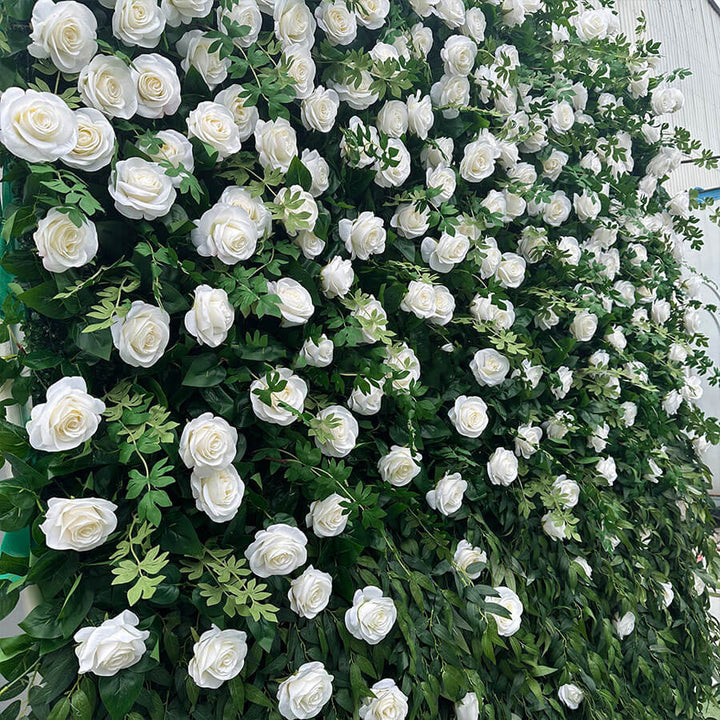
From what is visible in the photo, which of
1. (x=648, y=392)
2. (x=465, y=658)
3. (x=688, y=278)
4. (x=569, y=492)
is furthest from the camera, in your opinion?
(x=688, y=278)

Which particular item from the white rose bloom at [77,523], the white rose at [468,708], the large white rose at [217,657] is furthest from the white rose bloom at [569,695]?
the white rose bloom at [77,523]

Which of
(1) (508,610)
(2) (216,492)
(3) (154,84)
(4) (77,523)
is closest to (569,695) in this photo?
(1) (508,610)

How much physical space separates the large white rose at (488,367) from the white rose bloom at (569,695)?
68cm

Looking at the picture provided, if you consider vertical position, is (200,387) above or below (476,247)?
below

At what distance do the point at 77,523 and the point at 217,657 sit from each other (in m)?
0.26

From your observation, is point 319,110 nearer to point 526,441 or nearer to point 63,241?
point 63,241

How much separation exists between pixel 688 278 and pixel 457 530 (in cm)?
137

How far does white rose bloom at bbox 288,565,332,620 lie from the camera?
0.89m

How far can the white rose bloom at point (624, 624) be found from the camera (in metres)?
1.53

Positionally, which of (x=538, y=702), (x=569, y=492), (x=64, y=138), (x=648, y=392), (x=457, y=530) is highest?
(x=64, y=138)

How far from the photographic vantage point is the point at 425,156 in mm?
1182

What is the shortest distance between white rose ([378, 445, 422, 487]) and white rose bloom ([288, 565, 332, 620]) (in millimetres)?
213

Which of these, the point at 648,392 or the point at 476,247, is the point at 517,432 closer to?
the point at 476,247

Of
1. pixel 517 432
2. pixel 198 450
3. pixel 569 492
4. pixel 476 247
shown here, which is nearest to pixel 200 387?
pixel 198 450
